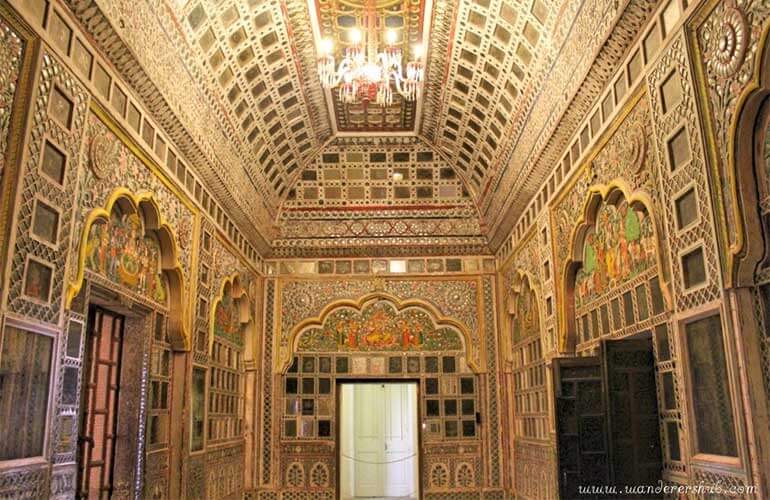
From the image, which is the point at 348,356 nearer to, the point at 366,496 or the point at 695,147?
the point at 366,496

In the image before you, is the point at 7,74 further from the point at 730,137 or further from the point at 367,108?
the point at 367,108

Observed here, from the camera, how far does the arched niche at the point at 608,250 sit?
238 inches

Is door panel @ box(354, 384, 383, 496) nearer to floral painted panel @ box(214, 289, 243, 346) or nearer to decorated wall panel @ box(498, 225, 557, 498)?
decorated wall panel @ box(498, 225, 557, 498)

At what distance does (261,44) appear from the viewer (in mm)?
9242

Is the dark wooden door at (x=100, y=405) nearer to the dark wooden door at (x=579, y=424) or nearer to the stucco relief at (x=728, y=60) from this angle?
the dark wooden door at (x=579, y=424)


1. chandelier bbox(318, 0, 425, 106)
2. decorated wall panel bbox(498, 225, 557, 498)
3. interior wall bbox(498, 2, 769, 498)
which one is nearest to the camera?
interior wall bbox(498, 2, 769, 498)

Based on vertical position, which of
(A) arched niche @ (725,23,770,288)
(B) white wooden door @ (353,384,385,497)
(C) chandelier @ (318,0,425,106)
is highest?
(C) chandelier @ (318,0,425,106)

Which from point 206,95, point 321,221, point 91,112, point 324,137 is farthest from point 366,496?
point 91,112

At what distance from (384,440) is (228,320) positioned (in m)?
7.11

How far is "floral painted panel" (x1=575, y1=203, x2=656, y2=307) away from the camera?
6191 mm

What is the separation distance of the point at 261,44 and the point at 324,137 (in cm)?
366

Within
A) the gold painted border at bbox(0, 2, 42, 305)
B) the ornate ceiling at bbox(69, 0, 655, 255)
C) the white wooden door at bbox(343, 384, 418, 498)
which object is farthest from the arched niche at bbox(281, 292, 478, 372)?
the gold painted border at bbox(0, 2, 42, 305)

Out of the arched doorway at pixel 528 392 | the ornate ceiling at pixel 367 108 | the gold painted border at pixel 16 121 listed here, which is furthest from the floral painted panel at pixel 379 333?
the gold painted border at pixel 16 121

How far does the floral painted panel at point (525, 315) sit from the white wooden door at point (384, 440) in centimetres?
544
